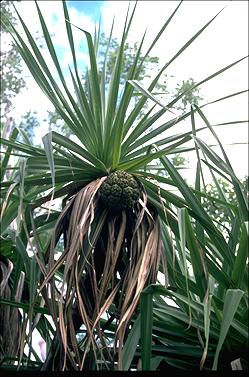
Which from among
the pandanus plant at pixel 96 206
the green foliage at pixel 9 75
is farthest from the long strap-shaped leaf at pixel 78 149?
the green foliage at pixel 9 75

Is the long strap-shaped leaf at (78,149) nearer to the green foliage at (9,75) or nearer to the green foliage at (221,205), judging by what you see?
the green foliage at (221,205)

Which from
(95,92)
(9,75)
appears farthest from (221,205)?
(9,75)

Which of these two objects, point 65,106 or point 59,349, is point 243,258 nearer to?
point 59,349

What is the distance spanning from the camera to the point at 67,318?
1.89 meters

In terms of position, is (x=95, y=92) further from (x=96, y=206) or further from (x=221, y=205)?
(x=221, y=205)

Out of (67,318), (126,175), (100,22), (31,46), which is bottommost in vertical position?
(67,318)

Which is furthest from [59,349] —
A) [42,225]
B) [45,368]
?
[42,225]

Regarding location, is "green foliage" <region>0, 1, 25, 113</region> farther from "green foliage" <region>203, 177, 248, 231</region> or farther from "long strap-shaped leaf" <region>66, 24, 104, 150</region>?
"long strap-shaped leaf" <region>66, 24, 104, 150</region>

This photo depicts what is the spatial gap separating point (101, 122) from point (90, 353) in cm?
85

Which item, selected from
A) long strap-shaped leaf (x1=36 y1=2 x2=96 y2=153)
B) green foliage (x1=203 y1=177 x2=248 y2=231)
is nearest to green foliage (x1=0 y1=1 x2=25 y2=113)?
green foliage (x1=203 y1=177 x2=248 y2=231)

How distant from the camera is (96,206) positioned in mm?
2107

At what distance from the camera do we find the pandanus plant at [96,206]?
6.16ft

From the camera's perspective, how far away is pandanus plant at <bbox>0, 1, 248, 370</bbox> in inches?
73.9

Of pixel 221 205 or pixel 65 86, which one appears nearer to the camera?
pixel 65 86
